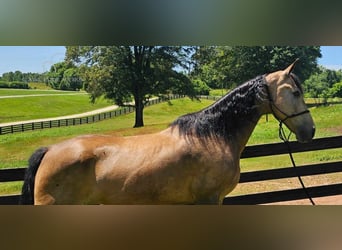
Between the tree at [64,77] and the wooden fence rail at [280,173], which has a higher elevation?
the tree at [64,77]

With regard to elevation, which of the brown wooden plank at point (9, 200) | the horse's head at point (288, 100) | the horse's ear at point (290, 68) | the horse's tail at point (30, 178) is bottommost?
the brown wooden plank at point (9, 200)

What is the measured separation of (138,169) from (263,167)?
32.2 inches

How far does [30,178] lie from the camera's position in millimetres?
2346

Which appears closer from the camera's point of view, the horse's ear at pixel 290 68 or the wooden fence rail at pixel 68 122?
the horse's ear at pixel 290 68

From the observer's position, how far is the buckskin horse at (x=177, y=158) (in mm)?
2260

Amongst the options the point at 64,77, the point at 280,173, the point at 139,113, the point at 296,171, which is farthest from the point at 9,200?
the point at 296,171

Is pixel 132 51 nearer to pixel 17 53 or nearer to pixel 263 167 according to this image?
pixel 17 53

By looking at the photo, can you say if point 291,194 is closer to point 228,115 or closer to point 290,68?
point 228,115

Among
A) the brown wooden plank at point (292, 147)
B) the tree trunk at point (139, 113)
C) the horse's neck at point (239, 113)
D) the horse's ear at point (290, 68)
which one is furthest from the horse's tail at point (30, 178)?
the horse's ear at point (290, 68)

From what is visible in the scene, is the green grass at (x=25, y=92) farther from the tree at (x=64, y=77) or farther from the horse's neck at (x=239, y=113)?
the horse's neck at (x=239, y=113)

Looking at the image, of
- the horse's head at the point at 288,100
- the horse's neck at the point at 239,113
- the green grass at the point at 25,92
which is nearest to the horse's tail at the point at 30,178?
the green grass at the point at 25,92

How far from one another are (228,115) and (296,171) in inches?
24.1

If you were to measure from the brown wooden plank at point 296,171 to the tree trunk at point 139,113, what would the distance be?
2.57 ft
